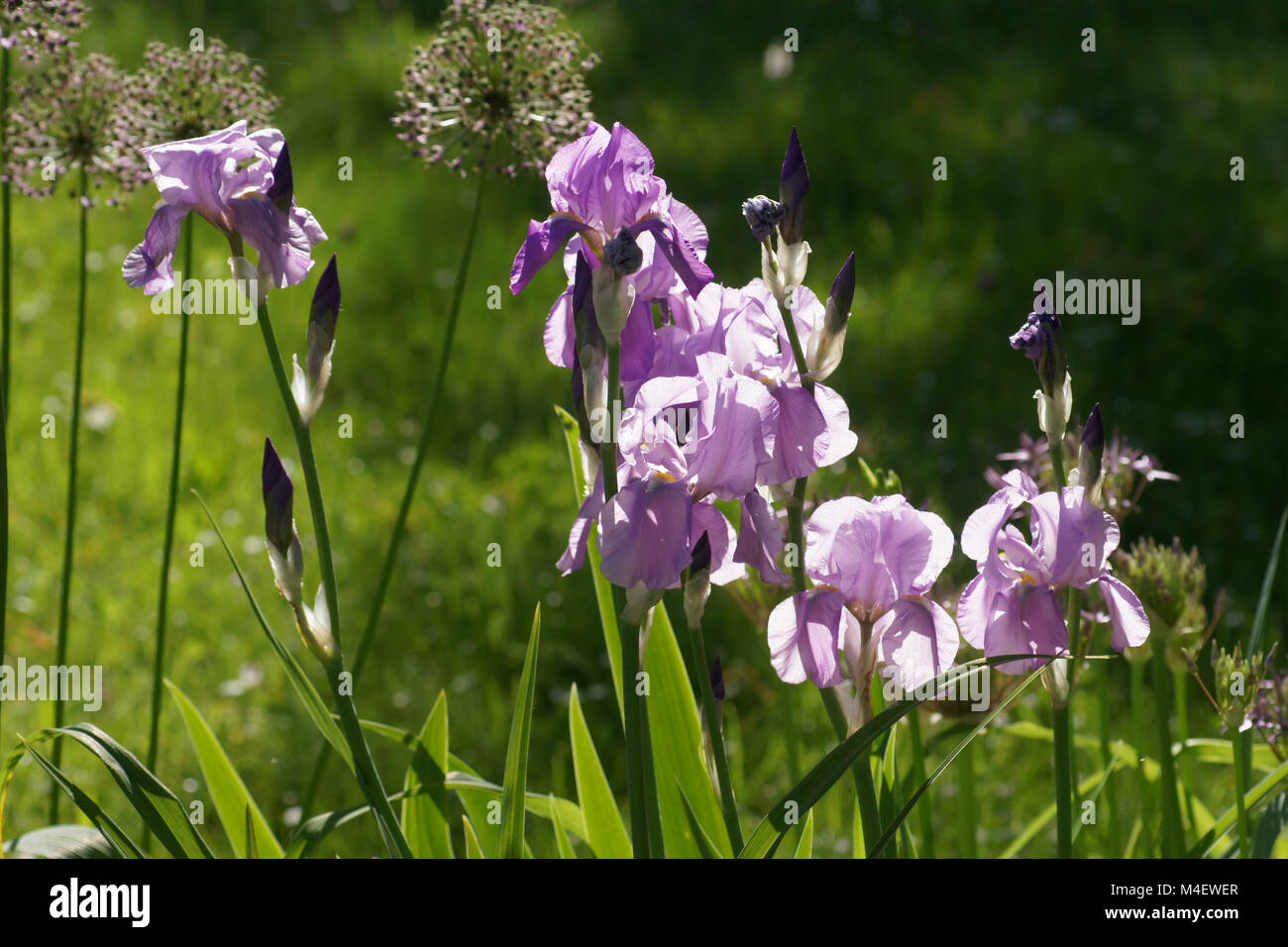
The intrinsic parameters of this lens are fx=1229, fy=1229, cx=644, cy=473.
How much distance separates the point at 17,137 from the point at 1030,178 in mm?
4410

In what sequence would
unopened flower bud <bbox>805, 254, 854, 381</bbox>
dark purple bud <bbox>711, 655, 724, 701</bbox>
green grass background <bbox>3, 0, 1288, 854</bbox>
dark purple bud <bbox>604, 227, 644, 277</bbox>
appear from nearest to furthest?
dark purple bud <bbox>604, 227, 644, 277</bbox>
unopened flower bud <bbox>805, 254, 854, 381</bbox>
dark purple bud <bbox>711, 655, 724, 701</bbox>
green grass background <bbox>3, 0, 1288, 854</bbox>

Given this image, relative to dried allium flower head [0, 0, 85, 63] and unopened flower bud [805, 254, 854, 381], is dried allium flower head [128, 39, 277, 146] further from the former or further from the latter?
unopened flower bud [805, 254, 854, 381]

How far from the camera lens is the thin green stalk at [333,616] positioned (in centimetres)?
108

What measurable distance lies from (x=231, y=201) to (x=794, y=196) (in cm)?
52

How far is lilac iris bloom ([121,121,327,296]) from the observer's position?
1109 millimetres

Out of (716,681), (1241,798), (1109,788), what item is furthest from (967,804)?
(716,681)

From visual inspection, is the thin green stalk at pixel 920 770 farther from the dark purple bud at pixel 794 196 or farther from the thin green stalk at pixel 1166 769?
the dark purple bud at pixel 794 196

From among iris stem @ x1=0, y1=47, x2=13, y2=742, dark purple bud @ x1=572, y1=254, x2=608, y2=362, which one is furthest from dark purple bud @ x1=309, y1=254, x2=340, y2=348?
iris stem @ x1=0, y1=47, x2=13, y2=742

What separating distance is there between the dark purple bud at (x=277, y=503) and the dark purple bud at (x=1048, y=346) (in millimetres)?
662

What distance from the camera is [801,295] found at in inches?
48.4

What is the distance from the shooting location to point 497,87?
1.74 meters

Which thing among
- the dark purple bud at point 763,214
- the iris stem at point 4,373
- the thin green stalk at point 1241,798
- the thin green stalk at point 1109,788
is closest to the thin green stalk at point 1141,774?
the thin green stalk at point 1109,788
